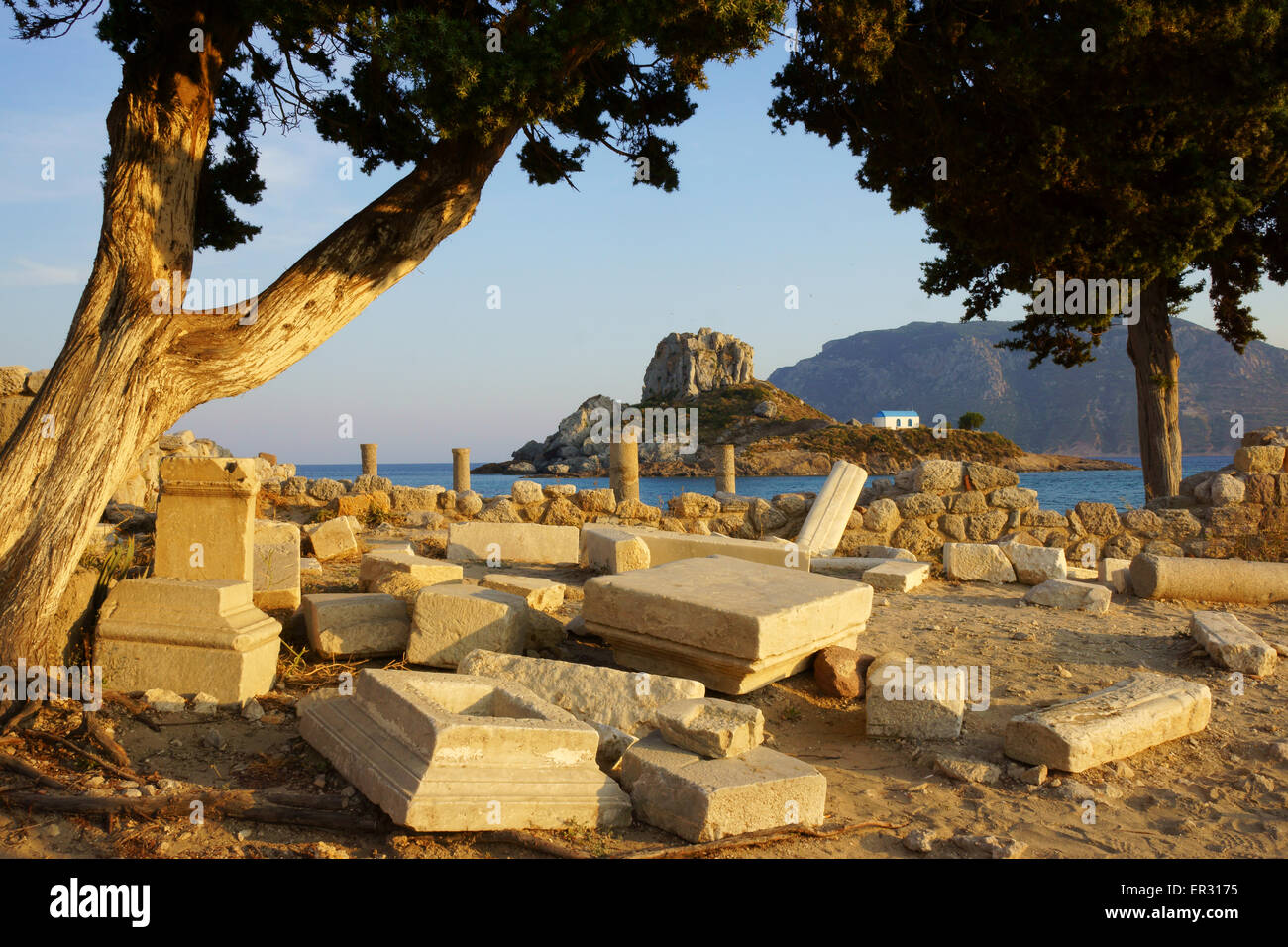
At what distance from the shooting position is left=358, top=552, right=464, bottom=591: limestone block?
600 cm

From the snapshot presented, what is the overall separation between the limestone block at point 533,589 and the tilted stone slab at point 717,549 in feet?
3.80

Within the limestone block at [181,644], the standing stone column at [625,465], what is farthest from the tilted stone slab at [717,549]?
the standing stone column at [625,465]

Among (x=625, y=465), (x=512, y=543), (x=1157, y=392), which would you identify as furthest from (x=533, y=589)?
(x=1157, y=392)

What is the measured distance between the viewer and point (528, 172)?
8.88 meters

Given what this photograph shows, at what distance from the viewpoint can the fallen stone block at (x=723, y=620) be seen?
15.4 feet

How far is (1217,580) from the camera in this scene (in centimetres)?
771


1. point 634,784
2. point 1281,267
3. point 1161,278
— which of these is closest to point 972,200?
point 1161,278

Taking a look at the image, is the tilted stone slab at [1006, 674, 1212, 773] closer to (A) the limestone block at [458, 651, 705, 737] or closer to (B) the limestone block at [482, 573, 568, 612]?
(A) the limestone block at [458, 651, 705, 737]

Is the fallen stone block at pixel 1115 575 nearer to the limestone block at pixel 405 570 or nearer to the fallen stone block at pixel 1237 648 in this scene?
the fallen stone block at pixel 1237 648

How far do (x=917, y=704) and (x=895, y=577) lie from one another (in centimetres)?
339

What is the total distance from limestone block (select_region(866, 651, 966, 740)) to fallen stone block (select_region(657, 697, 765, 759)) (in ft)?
3.73

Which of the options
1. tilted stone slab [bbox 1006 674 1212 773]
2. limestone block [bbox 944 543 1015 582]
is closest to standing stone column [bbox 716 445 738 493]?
limestone block [bbox 944 543 1015 582]

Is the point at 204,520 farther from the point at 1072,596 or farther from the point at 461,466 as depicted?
the point at 461,466

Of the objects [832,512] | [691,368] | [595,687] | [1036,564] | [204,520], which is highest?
[691,368]
